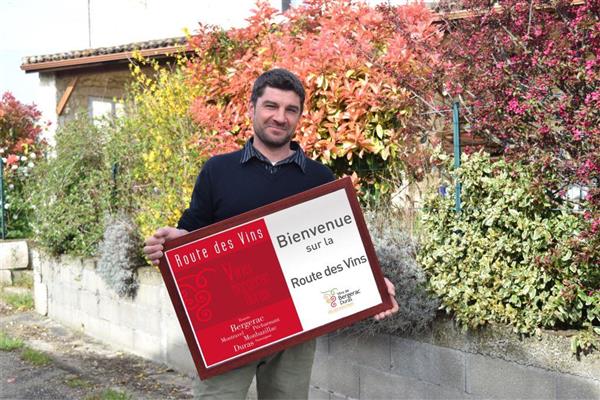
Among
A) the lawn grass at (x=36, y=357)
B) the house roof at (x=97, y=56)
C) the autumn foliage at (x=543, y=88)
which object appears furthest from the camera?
the house roof at (x=97, y=56)

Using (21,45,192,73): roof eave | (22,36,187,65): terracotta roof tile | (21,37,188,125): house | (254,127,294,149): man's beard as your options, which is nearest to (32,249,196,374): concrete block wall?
(254,127,294,149): man's beard

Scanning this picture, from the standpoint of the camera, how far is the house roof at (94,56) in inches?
472

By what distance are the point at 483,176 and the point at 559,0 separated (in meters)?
1.04

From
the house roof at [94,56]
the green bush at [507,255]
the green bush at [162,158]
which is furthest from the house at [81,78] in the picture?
the green bush at [507,255]

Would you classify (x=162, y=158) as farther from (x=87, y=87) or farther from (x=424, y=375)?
(x=87, y=87)

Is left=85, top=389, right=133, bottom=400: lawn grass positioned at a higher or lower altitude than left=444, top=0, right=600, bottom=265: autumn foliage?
lower

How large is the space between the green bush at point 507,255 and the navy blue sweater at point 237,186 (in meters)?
1.23

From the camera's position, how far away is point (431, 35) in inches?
Result: 206

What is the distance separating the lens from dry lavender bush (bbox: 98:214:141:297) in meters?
6.84

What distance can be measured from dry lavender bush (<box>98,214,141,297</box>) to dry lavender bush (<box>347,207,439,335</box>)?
9.60 feet

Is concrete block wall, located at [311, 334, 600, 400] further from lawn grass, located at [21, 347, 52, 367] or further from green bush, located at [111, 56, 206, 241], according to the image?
lawn grass, located at [21, 347, 52, 367]

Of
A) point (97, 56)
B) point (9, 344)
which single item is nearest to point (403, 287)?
point (9, 344)

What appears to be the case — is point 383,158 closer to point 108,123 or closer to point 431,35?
point 431,35

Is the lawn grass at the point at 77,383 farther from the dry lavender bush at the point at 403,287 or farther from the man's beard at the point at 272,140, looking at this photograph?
the man's beard at the point at 272,140
